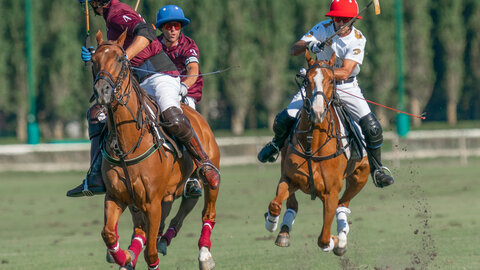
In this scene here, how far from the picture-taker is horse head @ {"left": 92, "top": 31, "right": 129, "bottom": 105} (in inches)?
270

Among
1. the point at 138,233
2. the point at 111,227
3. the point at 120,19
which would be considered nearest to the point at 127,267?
the point at 138,233

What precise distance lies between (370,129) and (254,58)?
30.7 metres

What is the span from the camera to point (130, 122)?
25.0 feet

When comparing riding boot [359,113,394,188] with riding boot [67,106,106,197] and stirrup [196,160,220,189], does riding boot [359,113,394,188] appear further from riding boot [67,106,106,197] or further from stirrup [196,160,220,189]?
riding boot [67,106,106,197]

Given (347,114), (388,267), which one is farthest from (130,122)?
(388,267)

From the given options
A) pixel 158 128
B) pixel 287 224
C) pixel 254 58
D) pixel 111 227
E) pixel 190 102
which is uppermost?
pixel 158 128

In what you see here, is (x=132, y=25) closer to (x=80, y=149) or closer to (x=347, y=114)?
(x=347, y=114)

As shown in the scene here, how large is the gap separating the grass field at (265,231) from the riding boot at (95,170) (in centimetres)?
215

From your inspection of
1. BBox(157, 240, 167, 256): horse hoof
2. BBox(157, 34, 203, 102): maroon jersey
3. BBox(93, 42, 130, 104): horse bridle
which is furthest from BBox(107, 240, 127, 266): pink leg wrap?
BBox(157, 34, 203, 102): maroon jersey

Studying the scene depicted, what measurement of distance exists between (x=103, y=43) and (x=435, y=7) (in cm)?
3647

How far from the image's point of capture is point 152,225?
307 inches

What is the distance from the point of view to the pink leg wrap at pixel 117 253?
305 inches

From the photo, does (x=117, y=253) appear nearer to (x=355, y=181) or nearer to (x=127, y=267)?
(x=127, y=267)

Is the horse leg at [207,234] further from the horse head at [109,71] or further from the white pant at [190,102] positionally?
the horse head at [109,71]
